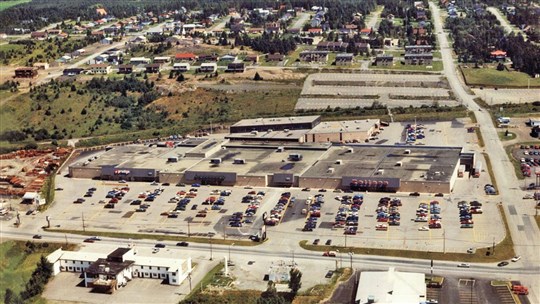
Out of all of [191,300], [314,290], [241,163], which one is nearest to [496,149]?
[241,163]

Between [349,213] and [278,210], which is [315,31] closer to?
[278,210]

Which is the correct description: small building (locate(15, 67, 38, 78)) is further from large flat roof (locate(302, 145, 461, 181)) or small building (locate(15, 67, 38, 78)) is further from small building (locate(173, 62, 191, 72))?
large flat roof (locate(302, 145, 461, 181))

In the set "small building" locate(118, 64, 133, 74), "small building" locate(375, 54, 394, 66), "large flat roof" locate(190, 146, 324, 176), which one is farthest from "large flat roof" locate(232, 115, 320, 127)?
"small building" locate(118, 64, 133, 74)

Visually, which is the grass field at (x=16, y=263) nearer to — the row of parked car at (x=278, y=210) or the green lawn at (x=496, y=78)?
the row of parked car at (x=278, y=210)

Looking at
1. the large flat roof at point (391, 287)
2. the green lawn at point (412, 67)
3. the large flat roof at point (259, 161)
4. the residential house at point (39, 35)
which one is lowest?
the large flat roof at point (259, 161)

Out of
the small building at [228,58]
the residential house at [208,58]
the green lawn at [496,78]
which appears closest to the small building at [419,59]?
the green lawn at [496,78]

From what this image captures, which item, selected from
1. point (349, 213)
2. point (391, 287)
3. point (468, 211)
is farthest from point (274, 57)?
point (391, 287)
